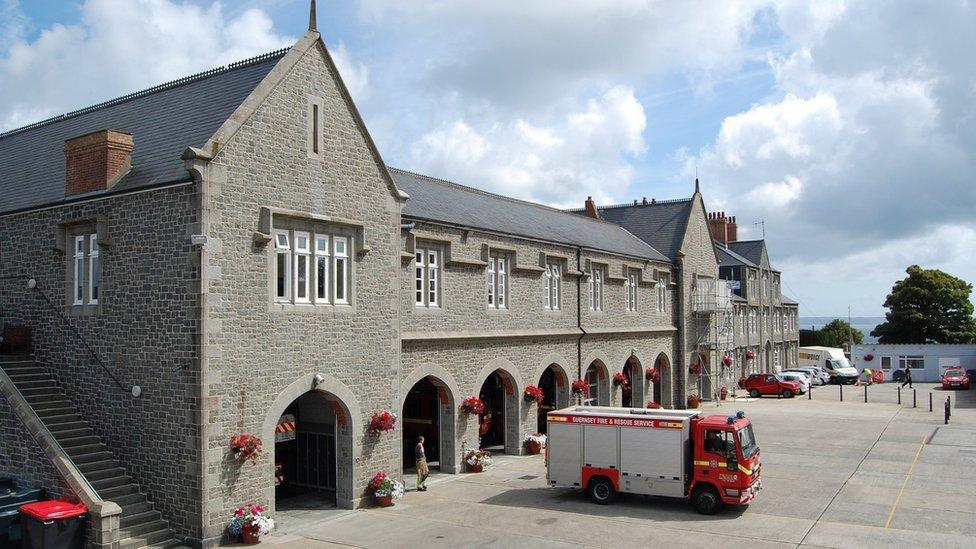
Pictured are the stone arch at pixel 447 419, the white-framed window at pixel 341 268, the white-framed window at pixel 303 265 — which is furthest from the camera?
the stone arch at pixel 447 419

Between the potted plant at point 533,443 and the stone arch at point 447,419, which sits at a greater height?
the stone arch at point 447,419

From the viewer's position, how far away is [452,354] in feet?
78.3

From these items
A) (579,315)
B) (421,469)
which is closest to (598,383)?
(579,315)

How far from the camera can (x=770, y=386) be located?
47.0m

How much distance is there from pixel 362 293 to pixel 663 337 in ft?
74.6

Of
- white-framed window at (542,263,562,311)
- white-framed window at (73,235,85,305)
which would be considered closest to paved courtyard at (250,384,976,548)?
white-framed window at (542,263,562,311)

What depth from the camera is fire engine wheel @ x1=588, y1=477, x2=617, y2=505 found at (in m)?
19.8

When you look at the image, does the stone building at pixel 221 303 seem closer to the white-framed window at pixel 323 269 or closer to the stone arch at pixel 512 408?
the white-framed window at pixel 323 269

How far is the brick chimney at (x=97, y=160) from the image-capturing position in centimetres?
1809

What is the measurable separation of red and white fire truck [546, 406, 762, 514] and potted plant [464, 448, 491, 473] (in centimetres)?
400

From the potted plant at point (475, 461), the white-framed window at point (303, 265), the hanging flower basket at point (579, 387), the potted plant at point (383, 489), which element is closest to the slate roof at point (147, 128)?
the white-framed window at point (303, 265)

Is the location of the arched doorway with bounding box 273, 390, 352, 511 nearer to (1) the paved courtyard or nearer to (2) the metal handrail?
(1) the paved courtyard

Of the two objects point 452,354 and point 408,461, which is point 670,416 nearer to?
point 452,354

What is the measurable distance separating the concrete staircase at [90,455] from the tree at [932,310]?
70.2 m
